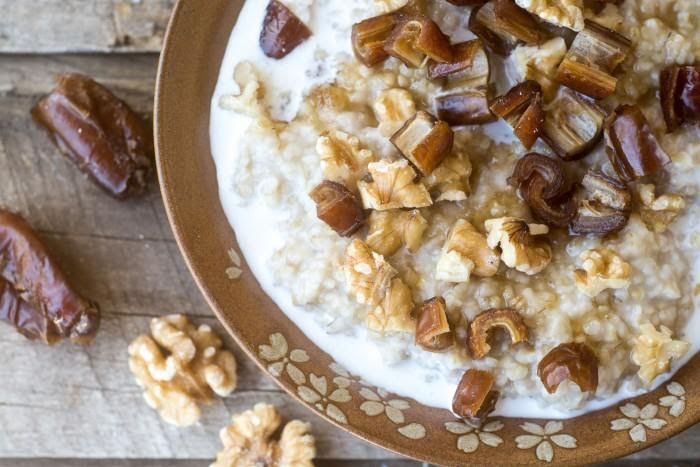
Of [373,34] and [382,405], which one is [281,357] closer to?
[382,405]

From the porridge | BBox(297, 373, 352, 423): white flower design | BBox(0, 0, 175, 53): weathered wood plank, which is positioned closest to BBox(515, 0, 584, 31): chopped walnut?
the porridge

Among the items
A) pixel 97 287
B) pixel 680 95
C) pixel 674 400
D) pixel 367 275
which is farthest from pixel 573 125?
pixel 97 287

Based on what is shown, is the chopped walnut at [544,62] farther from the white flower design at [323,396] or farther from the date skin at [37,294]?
the date skin at [37,294]

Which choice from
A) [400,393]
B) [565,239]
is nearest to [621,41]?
[565,239]

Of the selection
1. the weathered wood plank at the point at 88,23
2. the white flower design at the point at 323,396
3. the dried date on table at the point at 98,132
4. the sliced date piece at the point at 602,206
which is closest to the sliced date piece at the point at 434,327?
the white flower design at the point at 323,396

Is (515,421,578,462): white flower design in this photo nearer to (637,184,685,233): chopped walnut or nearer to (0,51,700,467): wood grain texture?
(637,184,685,233): chopped walnut
